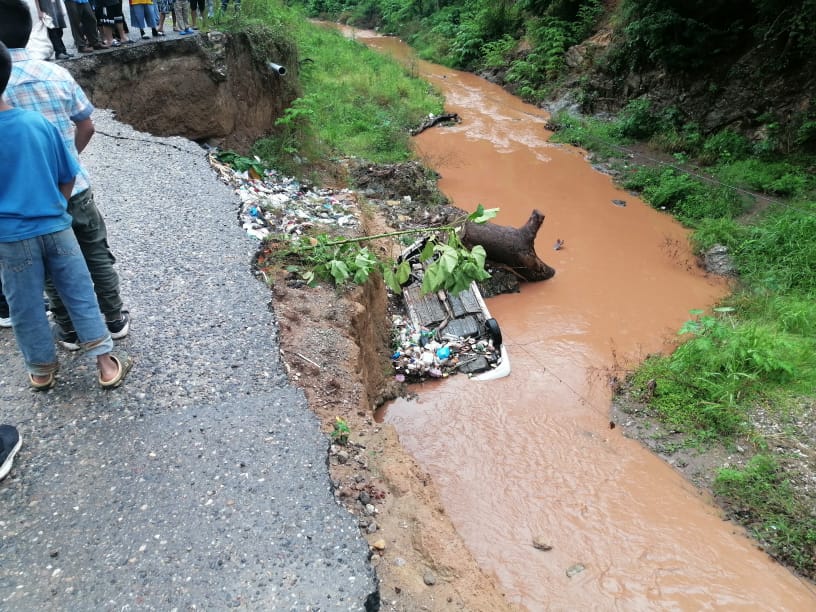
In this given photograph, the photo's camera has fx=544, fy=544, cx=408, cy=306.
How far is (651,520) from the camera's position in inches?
199

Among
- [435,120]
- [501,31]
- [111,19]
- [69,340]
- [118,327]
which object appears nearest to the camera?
[69,340]

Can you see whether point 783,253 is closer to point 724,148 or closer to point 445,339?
point 724,148

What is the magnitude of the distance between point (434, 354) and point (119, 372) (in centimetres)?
391

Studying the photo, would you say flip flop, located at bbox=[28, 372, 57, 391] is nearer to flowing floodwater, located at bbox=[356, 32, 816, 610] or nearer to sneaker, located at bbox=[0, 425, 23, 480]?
sneaker, located at bbox=[0, 425, 23, 480]

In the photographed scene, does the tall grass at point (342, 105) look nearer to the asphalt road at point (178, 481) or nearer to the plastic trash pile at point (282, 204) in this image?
the plastic trash pile at point (282, 204)

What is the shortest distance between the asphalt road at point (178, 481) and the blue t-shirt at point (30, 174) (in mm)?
1071

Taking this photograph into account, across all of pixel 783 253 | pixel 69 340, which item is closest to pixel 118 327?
pixel 69 340

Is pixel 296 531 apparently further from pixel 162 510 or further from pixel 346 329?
pixel 346 329

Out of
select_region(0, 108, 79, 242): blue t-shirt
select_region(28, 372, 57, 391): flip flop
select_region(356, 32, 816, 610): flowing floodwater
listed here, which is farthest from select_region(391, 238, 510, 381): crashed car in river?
select_region(0, 108, 79, 242): blue t-shirt

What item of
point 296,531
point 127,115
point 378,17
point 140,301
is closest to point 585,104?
point 127,115

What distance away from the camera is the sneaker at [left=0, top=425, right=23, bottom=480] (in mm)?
2730

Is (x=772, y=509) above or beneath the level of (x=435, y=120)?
above

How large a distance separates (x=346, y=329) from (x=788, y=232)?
7.93 meters

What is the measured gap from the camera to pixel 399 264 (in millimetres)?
5539
